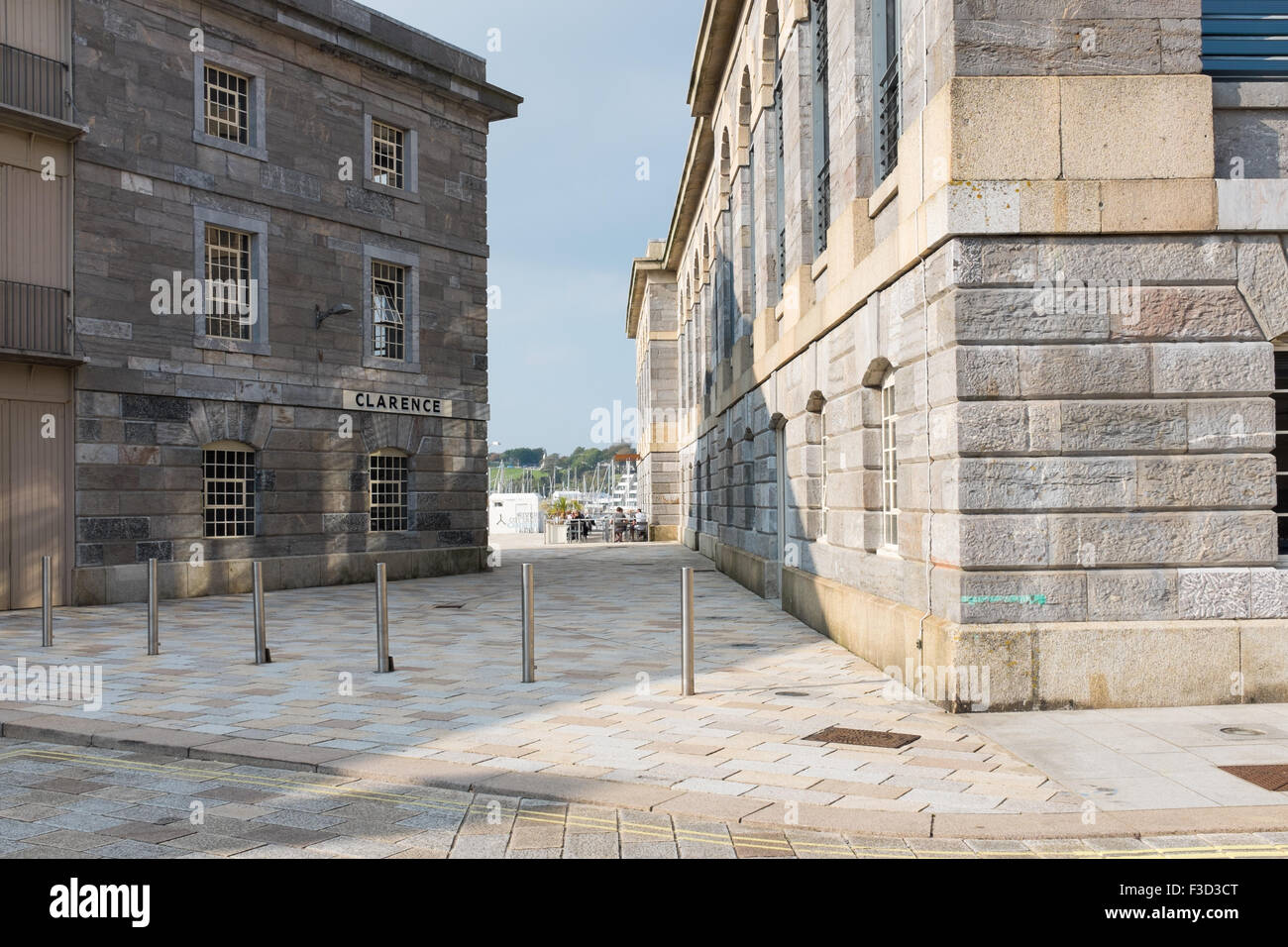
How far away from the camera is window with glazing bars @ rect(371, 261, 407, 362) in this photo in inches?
939

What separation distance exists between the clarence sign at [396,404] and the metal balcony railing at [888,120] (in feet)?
46.1

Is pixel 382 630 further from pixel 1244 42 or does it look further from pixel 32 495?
pixel 32 495

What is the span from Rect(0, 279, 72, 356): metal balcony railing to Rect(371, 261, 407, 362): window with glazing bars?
6.82m

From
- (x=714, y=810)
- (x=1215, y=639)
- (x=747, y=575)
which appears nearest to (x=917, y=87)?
(x=1215, y=639)

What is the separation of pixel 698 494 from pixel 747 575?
14.5m

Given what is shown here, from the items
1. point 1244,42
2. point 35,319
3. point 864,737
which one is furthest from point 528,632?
point 35,319

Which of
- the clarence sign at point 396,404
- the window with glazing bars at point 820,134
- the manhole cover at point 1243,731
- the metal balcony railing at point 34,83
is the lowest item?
the manhole cover at point 1243,731

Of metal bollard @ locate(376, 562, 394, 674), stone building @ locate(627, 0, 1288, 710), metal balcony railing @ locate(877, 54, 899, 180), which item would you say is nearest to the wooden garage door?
metal bollard @ locate(376, 562, 394, 674)

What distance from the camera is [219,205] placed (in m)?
20.4

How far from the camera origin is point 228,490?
2075 cm

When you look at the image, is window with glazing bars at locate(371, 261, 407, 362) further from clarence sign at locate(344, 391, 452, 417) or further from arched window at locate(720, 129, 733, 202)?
arched window at locate(720, 129, 733, 202)

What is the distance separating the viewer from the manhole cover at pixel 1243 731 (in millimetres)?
7254

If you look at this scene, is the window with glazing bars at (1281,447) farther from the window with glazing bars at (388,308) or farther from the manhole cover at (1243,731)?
the window with glazing bars at (388,308)

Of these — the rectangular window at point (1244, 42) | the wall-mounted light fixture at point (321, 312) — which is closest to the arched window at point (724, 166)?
the wall-mounted light fixture at point (321, 312)
